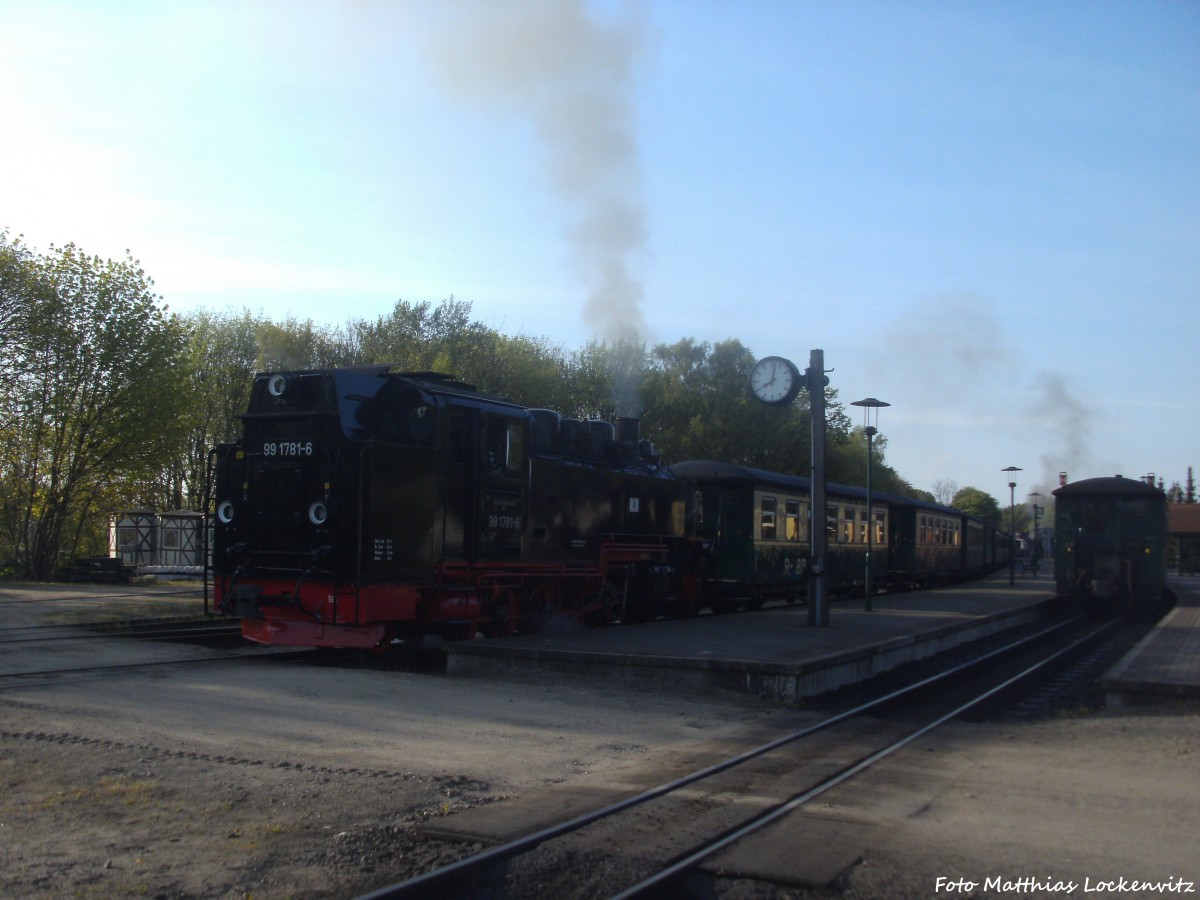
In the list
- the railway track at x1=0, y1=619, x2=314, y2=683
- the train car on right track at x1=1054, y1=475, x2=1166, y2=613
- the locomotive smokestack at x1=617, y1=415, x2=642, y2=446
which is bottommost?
the railway track at x1=0, y1=619, x2=314, y2=683

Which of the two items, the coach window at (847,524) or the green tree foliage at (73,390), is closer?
the coach window at (847,524)

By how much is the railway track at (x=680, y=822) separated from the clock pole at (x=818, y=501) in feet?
17.9

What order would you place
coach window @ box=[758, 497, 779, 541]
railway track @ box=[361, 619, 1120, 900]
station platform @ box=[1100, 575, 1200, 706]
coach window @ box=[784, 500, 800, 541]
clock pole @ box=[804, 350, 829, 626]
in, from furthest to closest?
1. coach window @ box=[784, 500, 800, 541]
2. coach window @ box=[758, 497, 779, 541]
3. clock pole @ box=[804, 350, 829, 626]
4. station platform @ box=[1100, 575, 1200, 706]
5. railway track @ box=[361, 619, 1120, 900]

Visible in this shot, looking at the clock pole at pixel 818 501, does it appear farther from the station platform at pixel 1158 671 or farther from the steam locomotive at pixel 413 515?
the station platform at pixel 1158 671

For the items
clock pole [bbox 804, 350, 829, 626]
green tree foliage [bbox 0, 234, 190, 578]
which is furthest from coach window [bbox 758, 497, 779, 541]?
green tree foliage [bbox 0, 234, 190, 578]

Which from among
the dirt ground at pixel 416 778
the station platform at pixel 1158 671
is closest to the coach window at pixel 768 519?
the station platform at pixel 1158 671

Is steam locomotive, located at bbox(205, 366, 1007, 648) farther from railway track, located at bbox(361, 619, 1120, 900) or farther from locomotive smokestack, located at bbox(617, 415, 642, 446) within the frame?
railway track, located at bbox(361, 619, 1120, 900)

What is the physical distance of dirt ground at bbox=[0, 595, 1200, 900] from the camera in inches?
198

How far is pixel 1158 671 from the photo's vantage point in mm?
11484

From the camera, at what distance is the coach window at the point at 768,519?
2183 centimetres

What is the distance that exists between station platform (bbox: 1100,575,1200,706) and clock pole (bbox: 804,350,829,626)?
4.48m

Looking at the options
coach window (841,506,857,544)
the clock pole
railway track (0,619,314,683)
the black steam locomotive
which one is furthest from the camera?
coach window (841,506,857,544)

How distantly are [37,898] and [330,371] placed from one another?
7968 mm

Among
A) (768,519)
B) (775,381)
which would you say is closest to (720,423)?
(768,519)
